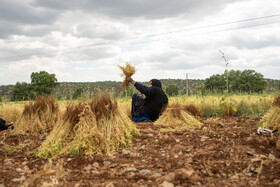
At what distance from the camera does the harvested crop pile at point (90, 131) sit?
3514mm

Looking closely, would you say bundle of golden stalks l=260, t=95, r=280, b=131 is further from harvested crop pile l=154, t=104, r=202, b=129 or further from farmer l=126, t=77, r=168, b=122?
farmer l=126, t=77, r=168, b=122

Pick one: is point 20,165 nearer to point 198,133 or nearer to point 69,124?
point 69,124

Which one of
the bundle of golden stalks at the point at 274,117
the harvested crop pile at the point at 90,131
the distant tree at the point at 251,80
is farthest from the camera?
the distant tree at the point at 251,80

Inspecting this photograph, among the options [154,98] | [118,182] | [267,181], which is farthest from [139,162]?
[154,98]

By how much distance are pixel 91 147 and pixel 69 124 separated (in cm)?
62

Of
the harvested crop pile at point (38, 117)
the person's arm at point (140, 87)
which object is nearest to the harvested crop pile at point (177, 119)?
the person's arm at point (140, 87)

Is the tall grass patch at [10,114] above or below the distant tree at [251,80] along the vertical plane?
below

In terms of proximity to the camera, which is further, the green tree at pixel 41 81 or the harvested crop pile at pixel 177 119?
the green tree at pixel 41 81

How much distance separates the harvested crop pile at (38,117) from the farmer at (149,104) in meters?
2.39

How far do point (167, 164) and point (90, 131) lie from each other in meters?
1.25

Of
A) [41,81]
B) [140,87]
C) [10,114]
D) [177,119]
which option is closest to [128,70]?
[140,87]

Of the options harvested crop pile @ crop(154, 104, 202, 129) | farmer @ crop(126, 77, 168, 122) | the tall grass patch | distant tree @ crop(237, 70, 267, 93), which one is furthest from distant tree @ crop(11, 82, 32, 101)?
harvested crop pile @ crop(154, 104, 202, 129)

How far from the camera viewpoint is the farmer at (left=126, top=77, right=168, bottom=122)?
6945 mm

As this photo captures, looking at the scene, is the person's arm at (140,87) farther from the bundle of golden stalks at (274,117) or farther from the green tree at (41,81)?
the green tree at (41,81)
